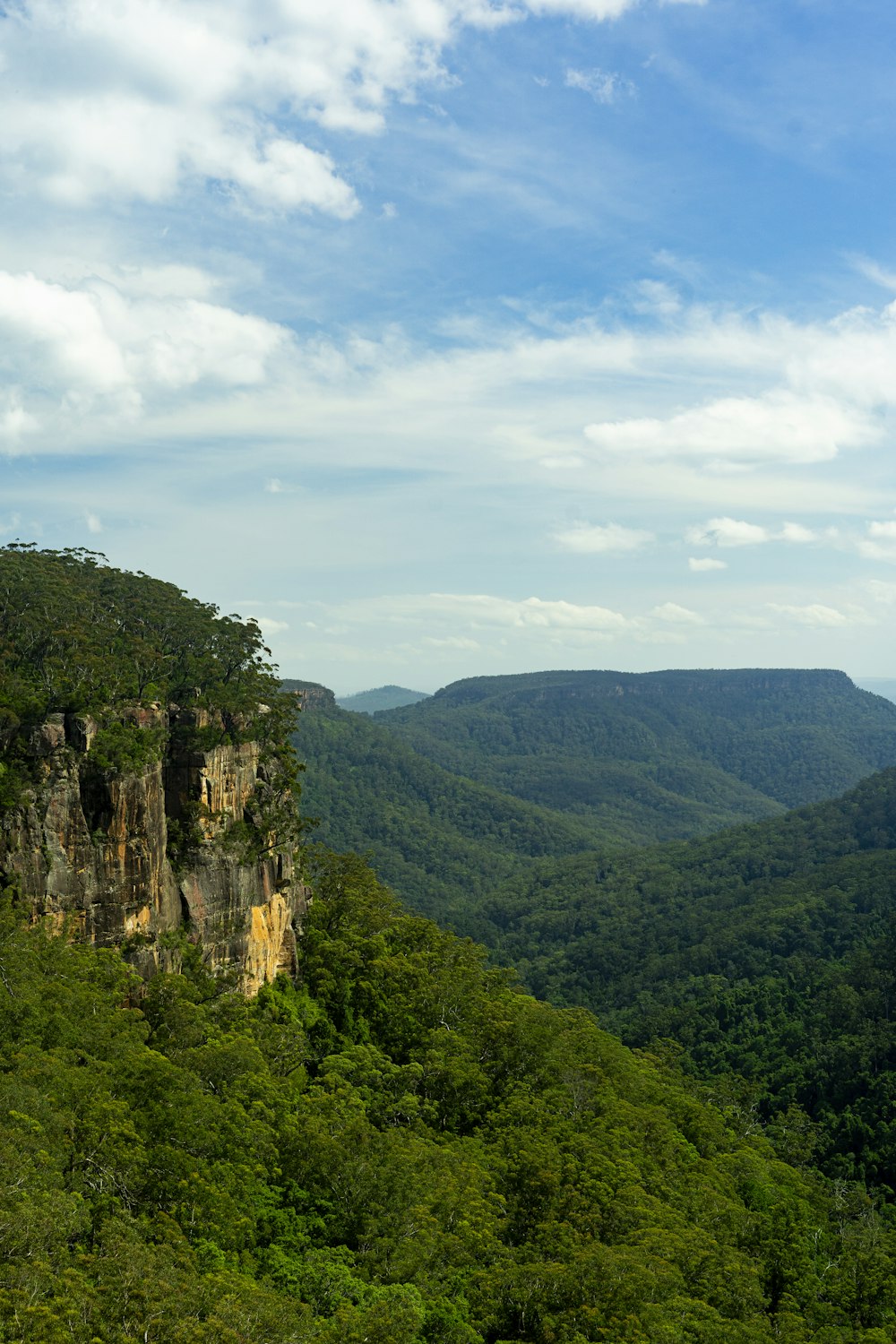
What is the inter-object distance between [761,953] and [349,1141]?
276ft

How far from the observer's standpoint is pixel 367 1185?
3419 centimetres

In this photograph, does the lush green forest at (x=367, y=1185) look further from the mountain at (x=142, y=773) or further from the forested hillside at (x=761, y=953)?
the forested hillside at (x=761, y=953)

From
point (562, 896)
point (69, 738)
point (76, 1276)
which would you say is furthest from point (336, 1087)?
→ point (562, 896)

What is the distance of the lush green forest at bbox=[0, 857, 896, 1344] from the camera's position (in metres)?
25.2

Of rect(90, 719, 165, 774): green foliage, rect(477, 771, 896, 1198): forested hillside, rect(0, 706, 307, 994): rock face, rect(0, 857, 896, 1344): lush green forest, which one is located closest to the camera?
rect(0, 857, 896, 1344): lush green forest

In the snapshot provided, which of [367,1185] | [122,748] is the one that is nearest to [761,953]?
[367,1185]

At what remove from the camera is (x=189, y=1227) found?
29469 mm

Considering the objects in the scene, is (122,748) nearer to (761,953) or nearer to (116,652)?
(116,652)

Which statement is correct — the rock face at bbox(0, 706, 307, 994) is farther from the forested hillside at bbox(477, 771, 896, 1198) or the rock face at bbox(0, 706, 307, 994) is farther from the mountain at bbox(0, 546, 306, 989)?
the forested hillside at bbox(477, 771, 896, 1198)

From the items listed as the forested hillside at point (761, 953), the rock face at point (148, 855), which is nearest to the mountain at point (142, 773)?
the rock face at point (148, 855)

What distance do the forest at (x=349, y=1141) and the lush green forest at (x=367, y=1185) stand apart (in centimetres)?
11

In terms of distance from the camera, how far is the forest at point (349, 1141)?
2669 cm

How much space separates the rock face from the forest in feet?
2.68

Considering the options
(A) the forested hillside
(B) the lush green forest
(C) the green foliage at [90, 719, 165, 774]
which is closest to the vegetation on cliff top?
(C) the green foliage at [90, 719, 165, 774]
